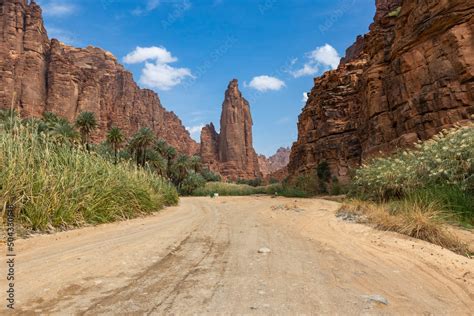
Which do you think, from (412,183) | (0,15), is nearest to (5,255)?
(412,183)

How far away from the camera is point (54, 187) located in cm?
582

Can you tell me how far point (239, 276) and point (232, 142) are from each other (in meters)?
120

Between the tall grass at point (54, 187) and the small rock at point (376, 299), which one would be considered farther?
the tall grass at point (54, 187)

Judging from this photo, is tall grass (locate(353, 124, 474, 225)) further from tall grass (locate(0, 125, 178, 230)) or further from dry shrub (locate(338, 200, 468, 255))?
tall grass (locate(0, 125, 178, 230))

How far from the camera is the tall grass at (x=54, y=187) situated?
5.26 m

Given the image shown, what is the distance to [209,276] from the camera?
117 inches

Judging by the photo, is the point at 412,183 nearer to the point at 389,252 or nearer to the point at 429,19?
the point at 389,252

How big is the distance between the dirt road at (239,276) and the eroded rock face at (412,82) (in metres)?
15.3

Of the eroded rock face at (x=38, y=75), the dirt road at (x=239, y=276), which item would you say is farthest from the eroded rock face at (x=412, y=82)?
the eroded rock face at (x=38, y=75)

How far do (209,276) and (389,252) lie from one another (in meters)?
2.67

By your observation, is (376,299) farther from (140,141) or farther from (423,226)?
(140,141)

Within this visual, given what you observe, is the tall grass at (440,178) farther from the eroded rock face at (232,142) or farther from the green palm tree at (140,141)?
the eroded rock face at (232,142)

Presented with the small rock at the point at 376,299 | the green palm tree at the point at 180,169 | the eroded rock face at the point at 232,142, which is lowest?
the small rock at the point at 376,299

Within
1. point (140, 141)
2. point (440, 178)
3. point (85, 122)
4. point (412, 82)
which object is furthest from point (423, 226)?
point (140, 141)
